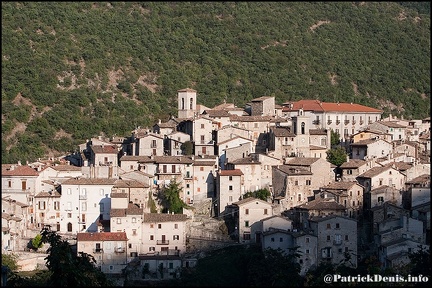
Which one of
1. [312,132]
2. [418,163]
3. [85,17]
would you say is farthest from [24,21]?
[418,163]

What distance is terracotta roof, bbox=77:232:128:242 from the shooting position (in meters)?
40.2

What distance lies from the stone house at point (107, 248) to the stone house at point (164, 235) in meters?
0.98

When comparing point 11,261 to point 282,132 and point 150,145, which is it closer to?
point 150,145

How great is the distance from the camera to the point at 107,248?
40188 mm

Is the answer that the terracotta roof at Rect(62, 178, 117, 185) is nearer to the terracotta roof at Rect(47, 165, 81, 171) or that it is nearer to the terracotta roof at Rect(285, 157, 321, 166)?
the terracotta roof at Rect(47, 165, 81, 171)

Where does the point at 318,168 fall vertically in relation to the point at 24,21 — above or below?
below

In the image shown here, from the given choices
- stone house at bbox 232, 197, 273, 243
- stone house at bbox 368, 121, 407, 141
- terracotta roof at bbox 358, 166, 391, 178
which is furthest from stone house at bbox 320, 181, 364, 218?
stone house at bbox 368, 121, 407, 141

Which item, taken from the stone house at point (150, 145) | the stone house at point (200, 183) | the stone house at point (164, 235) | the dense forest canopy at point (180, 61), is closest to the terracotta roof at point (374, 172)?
the stone house at point (200, 183)

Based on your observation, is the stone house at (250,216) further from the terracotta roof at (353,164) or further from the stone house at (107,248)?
the terracotta roof at (353,164)

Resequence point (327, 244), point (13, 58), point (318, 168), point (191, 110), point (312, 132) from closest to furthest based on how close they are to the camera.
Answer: point (327, 244) < point (318, 168) < point (312, 132) < point (191, 110) < point (13, 58)

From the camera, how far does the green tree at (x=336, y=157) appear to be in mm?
46531

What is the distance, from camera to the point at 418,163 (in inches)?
1780

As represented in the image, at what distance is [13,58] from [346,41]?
2752cm

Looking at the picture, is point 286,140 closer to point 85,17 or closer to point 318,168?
point 318,168
